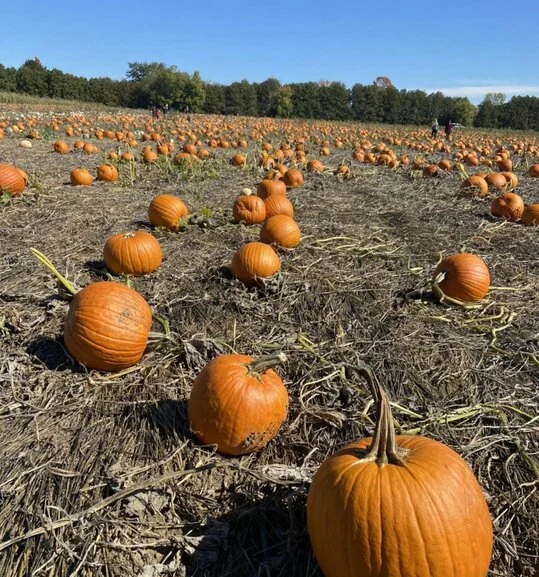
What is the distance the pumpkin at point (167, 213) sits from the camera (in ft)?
18.7

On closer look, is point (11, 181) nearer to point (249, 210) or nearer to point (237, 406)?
point (249, 210)

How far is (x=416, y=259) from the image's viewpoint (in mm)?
5105

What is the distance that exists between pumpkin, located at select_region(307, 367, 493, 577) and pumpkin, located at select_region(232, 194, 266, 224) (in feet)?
15.2

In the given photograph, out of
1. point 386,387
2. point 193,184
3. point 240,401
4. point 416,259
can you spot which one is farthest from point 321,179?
point 240,401

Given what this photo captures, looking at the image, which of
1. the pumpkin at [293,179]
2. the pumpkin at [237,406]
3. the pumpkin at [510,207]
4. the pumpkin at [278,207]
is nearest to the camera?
the pumpkin at [237,406]

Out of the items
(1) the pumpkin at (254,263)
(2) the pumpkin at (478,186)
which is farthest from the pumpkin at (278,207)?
(2) the pumpkin at (478,186)

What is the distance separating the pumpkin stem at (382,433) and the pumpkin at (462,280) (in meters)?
2.56

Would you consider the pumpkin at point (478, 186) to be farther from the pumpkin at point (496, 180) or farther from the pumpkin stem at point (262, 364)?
the pumpkin stem at point (262, 364)

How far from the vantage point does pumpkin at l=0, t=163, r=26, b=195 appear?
22.1 ft

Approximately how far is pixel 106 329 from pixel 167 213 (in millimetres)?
3108

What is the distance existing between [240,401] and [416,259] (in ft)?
11.3

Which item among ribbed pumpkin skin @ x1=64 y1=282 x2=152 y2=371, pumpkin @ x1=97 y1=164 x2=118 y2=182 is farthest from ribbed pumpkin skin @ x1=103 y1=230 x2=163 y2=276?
pumpkin @ x1=97 y1=164 x2=118 y2=182

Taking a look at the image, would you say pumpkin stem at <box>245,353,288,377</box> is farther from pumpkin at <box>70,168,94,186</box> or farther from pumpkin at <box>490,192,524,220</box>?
pumpkin at <box>70,168,94,186</box>

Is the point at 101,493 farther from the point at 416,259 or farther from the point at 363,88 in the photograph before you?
the point at 363,88
